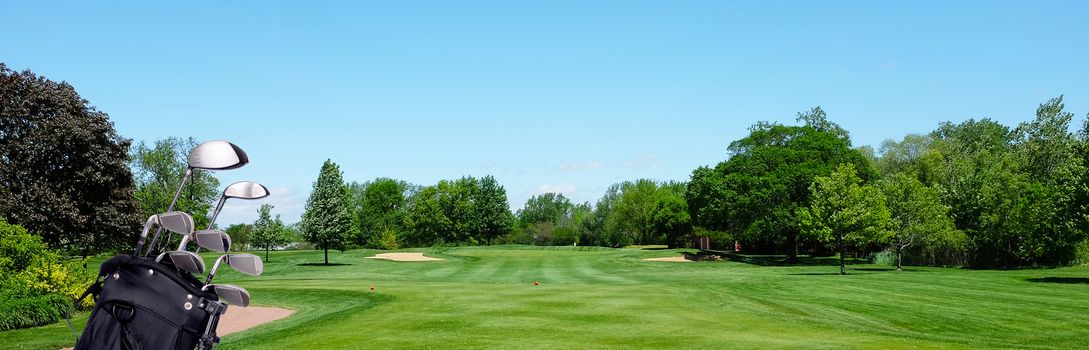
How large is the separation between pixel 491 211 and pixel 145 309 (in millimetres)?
121119

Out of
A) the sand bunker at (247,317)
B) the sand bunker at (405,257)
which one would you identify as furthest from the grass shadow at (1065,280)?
the sand bunker at (405,257)

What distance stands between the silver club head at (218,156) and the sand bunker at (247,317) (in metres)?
17.3

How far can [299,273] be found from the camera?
55406 millimetres

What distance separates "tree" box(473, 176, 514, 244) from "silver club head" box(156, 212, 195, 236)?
120140 mm

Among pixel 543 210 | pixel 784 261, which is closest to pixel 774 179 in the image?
pixel 784 261

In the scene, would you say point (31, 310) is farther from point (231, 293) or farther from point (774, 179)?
point (774, 179)

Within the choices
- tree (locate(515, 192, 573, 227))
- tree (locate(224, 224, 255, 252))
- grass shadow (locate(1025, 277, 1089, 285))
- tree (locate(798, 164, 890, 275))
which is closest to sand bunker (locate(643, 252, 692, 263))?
tree (locate(798, 164, 890, 275))

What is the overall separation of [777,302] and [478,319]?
12.8 m

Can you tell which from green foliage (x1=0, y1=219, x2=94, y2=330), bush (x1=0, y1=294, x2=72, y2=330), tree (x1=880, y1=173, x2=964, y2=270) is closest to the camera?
bush (x1=0, y1=294, x2=72, y2=330)

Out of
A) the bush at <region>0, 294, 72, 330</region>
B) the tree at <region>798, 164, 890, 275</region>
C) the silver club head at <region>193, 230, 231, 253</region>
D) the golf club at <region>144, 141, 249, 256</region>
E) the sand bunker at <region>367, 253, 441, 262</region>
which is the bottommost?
the bush at <region>0, 294, 72, 330</region>

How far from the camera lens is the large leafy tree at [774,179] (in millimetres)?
66250

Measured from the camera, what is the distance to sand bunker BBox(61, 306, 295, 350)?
834 inches

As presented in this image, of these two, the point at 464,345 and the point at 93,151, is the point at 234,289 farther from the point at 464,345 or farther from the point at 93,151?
the point at 93,151

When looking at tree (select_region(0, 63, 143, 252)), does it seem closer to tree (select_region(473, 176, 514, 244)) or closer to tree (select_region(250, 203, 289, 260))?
tree (select_region(250, 203, 289, 260))
